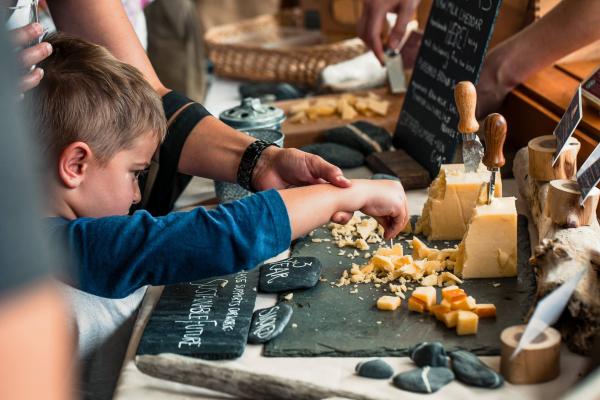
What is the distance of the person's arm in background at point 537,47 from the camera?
2068mm

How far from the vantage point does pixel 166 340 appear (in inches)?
54.1

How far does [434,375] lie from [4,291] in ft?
2.64

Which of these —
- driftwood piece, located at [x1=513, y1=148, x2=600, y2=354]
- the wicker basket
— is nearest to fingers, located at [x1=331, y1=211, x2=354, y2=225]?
driftwood piece, located at [x1=513, y1=148, x2=600, y2=354]

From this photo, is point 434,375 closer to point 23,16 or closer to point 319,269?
point 319,269

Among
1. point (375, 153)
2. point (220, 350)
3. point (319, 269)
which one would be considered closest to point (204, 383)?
point (220, 350)

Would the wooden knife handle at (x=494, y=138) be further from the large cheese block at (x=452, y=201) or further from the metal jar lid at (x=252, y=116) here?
the metal jar lid at (x=252, y=116)

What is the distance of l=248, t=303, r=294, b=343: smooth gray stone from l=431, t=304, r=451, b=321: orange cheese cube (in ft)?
0.80

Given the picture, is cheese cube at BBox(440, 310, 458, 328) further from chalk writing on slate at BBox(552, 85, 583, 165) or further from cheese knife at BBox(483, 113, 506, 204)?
chalk writing on slate at BBox(552, 85, 583, 165)

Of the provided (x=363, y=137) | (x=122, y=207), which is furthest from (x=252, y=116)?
(x=122, y=207)

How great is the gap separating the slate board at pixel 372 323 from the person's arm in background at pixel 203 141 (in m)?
0.22

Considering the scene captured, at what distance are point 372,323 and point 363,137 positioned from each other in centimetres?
98

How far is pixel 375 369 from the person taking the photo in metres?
1.26

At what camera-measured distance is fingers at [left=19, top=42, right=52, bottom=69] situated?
1453mm

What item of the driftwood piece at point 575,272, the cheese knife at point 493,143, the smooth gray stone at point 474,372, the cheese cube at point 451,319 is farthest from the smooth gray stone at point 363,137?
the smooth gray stone at point 474,372
